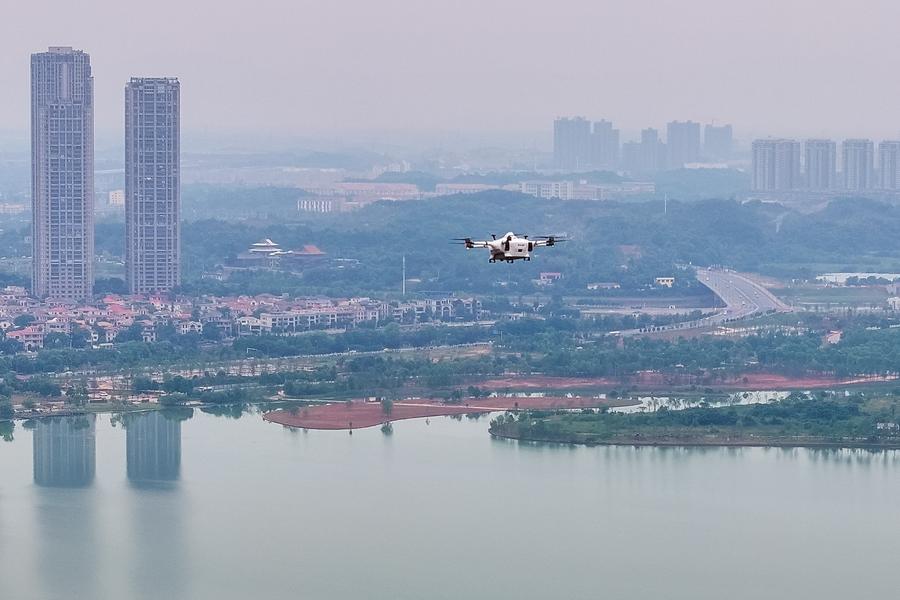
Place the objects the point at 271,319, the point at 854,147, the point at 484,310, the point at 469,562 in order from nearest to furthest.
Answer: the point at 469,562
the point at 271,319
the point at 484,310
the point at 854,147

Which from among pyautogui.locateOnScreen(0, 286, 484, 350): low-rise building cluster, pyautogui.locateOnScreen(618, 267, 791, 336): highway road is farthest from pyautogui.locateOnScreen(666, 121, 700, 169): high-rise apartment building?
pyautogui.locateOnScreen(0, 286, 484, 350): low-rise building cluster

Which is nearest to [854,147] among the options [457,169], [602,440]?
[457,169]

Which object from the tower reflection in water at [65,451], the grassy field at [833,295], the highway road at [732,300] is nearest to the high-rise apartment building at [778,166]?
the highway road at [732,300]

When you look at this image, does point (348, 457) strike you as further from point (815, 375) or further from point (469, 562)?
point (815, 375)

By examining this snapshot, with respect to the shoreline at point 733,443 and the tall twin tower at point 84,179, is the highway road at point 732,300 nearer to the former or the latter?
the tall twin tower at point 84,179

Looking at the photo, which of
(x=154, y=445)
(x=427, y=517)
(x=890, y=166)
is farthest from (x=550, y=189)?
(x=427, y=517)

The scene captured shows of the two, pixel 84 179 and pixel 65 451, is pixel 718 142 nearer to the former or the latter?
pixel 84 179
